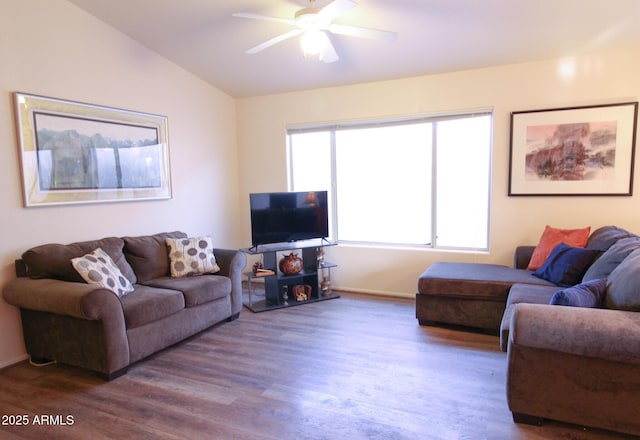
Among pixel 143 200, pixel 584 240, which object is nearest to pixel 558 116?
pixel 584 240

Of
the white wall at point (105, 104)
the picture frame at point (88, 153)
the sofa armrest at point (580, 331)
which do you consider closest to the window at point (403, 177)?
the white wall at point (105, 104)

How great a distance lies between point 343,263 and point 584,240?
2.52 meters

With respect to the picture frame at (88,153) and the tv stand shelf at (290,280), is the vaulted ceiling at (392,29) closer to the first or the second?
the picture frame at (88,153)

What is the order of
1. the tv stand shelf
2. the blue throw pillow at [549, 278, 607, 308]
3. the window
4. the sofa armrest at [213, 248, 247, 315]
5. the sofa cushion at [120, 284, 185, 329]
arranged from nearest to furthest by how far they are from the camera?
1. the blue throw pillow at [549, 278, 607, 308]
2. the sofa cushion at [120, 284, 185, 329]
3. the sofa armrest at [213, 248, 247, 315]
4. the window
5. the tv stand shelf

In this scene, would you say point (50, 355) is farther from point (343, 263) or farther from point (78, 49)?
point (343, 263)

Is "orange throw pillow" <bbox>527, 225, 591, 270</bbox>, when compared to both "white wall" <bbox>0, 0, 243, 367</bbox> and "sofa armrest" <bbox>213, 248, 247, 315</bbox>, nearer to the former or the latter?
"sofa armrest" <bbox>213, 248, 247, 315</bbox>

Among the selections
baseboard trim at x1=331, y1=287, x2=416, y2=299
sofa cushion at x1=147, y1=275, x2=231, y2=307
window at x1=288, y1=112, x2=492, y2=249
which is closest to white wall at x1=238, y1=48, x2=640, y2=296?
baseboard trim at x1=331, y1=287, x2=416, y2=299

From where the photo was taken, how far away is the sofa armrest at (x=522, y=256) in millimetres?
3668

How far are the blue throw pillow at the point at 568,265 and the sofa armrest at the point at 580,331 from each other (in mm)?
1102

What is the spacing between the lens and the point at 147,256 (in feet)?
11.7

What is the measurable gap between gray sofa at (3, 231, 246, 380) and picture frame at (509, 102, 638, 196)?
326 cm

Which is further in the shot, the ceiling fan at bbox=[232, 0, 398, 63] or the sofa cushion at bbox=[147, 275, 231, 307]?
the sofa cushion at bbox=[147, 275, 231, 307]

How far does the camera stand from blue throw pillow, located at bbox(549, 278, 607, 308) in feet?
7.00

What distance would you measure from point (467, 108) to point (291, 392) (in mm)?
3277
